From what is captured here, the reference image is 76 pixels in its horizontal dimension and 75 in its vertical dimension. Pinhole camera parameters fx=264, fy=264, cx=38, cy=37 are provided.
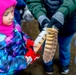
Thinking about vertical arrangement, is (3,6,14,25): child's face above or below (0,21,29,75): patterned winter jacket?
above

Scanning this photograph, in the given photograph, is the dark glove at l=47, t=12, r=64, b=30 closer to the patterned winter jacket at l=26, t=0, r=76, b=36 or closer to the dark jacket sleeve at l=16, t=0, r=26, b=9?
the patterned winter jacket at l=26, t=0, r=76, b=36

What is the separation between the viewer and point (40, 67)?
2404 mm

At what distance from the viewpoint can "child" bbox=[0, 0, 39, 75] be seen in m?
1.59

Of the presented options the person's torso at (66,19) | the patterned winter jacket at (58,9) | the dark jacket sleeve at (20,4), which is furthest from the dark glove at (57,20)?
the dark jacket sleeve at (20,4)

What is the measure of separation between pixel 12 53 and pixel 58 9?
411 millimetres

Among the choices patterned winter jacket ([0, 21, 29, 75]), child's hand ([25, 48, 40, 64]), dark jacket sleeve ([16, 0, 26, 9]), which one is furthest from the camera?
dark jacket sleeve ([16, 0, 26, 9])

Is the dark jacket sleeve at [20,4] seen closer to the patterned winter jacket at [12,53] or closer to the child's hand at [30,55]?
the patterned winter jacket at [12,53]

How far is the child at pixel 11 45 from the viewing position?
5.22ft

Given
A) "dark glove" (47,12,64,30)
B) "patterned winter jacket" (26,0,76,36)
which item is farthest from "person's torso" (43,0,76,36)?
"dark glove" (47,12,64,30)

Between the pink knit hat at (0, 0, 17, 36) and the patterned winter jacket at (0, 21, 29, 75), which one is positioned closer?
the pink knit hat at (0, 0, 17, 36)

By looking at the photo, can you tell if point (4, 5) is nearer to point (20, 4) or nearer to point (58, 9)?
point (58, 9)

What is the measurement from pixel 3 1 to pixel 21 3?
0.51m

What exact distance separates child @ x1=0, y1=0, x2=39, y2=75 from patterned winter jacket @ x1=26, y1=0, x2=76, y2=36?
7.1 inches

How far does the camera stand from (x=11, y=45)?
1694 mm
